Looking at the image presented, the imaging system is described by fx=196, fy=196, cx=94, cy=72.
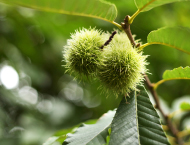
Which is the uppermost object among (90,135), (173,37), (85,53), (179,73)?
(85,53)

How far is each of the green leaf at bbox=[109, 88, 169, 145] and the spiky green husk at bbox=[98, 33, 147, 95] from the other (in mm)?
100

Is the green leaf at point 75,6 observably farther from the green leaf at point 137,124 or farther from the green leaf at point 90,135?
the green leaf at point 90,135

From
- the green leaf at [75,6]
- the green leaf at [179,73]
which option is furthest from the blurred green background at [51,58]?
the green leaf at [75,6]

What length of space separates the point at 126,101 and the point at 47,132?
2.05 metres

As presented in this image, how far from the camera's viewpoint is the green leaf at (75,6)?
96cm

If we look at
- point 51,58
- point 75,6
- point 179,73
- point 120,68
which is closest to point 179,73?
point 179,73

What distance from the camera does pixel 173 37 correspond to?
1208 millimetres

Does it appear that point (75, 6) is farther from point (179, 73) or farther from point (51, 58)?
point (51, 58)

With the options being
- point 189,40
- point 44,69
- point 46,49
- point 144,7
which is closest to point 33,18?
point 46,49

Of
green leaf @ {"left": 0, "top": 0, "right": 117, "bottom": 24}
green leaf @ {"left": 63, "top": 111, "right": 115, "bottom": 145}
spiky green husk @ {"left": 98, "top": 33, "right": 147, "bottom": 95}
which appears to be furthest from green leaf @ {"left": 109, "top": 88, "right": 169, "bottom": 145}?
green leaf @ {"left": 0, "top": 0, "right": 117, "bottom": 24}

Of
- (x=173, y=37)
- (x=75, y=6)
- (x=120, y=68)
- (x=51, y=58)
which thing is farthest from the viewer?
(x=51, y=58)

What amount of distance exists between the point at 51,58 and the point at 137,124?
2755 millimetres

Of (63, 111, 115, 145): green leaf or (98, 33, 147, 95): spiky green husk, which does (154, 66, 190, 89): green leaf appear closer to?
(98, 33, 147, 95): spiky green husk

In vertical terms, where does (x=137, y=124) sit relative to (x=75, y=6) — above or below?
below
